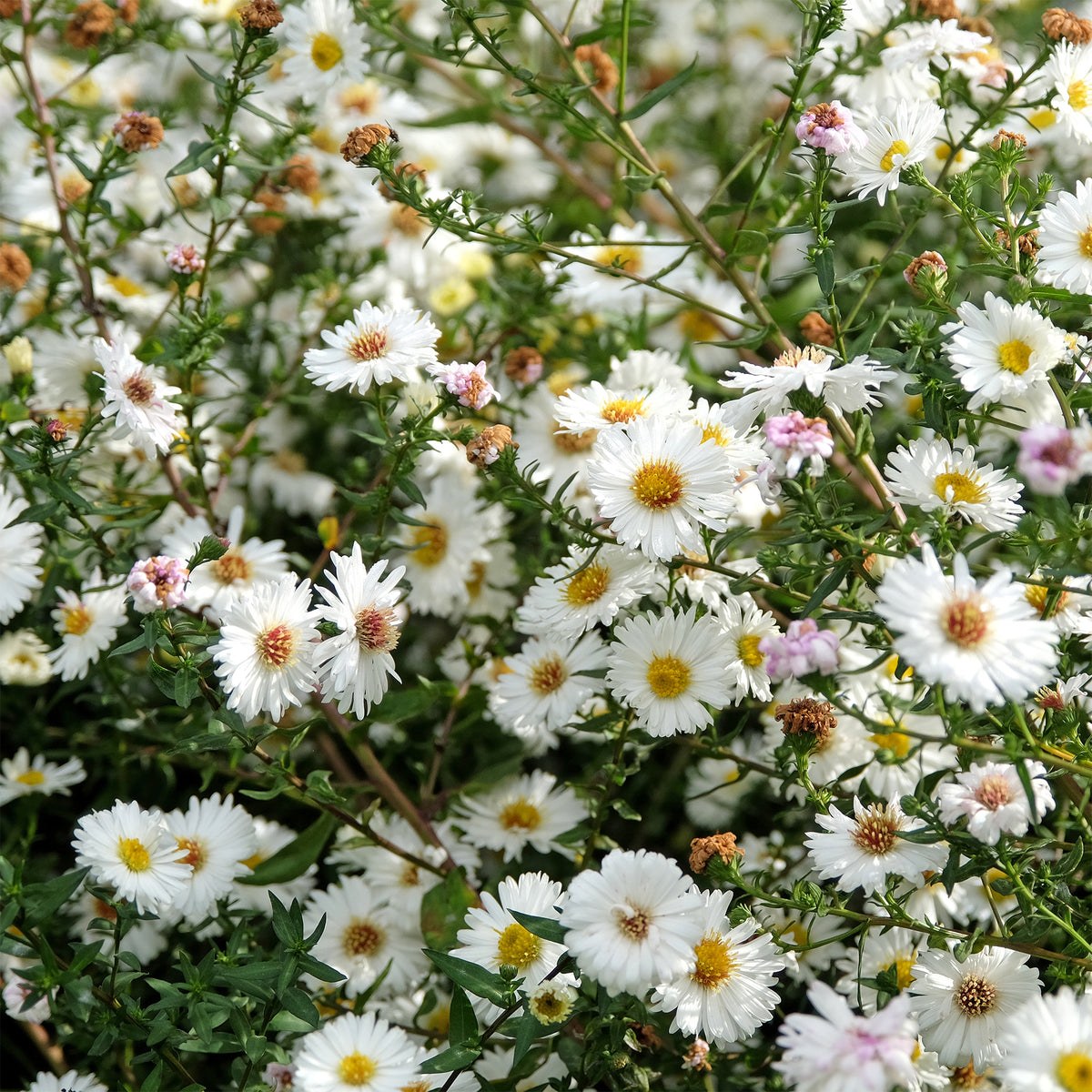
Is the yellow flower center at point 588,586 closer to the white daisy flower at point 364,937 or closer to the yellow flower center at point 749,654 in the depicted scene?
the yellow flower center at point 749,654

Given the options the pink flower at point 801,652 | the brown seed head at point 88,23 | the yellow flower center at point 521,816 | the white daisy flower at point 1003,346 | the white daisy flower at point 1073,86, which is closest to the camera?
the pink flower at point 801,652

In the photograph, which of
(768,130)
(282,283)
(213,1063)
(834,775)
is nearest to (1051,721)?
(834,775)

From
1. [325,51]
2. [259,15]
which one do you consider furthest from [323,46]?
[259,15]

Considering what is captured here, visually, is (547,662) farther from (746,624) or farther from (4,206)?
(4,206)

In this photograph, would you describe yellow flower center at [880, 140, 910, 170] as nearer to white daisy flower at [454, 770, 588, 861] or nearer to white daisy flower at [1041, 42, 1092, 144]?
white daisy flower at [1041, 42, 1092, 144]

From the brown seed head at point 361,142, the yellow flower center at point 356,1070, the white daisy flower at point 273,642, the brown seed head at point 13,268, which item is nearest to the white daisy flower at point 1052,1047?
the yellow flower center at point 356,1070

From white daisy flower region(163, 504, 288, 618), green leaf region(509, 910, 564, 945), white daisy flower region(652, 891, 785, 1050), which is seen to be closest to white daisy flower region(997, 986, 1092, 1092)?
white daisy flower region(652, 891, 785, 1050)
